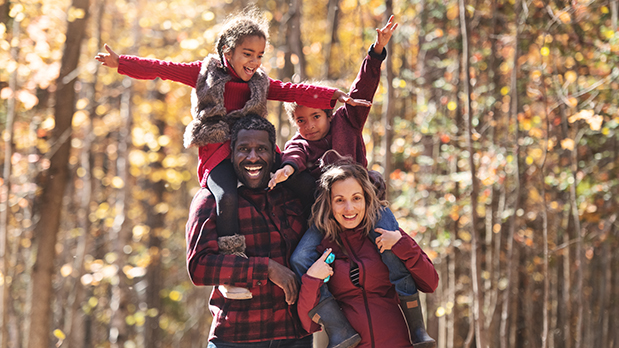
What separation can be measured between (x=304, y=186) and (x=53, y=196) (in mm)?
4840

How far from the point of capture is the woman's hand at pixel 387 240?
254 centimetres

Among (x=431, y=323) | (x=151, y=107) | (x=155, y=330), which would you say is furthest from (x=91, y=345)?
(x=431, y=323)

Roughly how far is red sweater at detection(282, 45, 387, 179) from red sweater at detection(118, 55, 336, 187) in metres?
0.12

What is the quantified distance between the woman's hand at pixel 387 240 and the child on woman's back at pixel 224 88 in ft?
2.17

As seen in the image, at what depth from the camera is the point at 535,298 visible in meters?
7.61

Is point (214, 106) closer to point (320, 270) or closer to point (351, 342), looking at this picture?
point (320, 270)

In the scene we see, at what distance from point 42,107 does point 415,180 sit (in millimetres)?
5452

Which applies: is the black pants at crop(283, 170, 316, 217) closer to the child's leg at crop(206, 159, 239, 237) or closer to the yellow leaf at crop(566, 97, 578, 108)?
the child's leg at crop(206, 159, 239, 237)

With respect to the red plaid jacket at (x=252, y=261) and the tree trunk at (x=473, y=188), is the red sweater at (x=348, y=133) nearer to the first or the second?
the red plaid jacket at (x=252, y=261)

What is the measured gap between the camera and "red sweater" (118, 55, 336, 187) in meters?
2.79

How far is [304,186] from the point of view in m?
2.82

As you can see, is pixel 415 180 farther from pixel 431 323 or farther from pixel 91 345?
pixel 91 345

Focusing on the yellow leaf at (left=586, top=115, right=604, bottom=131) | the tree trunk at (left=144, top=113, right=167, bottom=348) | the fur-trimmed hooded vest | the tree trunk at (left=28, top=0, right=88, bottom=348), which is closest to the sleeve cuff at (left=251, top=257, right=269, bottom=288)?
the fur-trimmed hooded vest

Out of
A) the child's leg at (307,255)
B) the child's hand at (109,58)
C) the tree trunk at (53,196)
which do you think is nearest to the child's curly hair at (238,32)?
the child's hand at (109,58)
